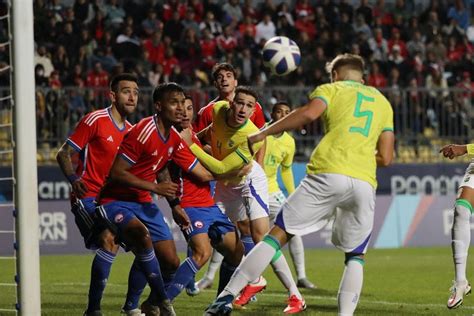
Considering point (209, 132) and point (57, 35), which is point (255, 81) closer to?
point (57, 35)

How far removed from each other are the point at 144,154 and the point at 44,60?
45.5ft

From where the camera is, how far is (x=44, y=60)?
22844mm

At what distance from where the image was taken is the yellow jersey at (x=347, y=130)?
8.34m

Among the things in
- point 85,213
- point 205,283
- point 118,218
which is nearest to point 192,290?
point 205,283

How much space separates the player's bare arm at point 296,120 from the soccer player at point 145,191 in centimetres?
133

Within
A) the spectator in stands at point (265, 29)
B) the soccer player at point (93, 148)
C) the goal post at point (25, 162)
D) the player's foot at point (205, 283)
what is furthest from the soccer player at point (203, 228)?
the spectator in stands at point (265, 29)

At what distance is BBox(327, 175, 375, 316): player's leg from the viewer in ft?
27.3

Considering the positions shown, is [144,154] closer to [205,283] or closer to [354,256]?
[354,256]

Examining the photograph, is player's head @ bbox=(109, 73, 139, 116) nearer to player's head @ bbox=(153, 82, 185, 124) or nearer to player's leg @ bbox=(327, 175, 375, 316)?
player's head @ bbox=(153, 82, 185, 124)

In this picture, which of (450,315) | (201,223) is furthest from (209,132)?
(450,315)

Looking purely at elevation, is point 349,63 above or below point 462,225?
above

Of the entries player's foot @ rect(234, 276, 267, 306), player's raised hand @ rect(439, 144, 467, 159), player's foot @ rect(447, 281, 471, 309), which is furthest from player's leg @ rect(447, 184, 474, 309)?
player's foot @ rect(234, 276, 267, 306)

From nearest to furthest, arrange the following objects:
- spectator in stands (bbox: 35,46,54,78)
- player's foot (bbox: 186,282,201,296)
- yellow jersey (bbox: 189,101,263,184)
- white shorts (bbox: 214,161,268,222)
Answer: yellow jersey (bbox: 189,101,263,184) < white shorts (bbox: 214,161,268,222) < player's foot (bbox: 186,282,201,296) < spectator in stands (bbox: 35,46,54,78)

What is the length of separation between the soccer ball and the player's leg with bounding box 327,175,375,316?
5395 millimetres
